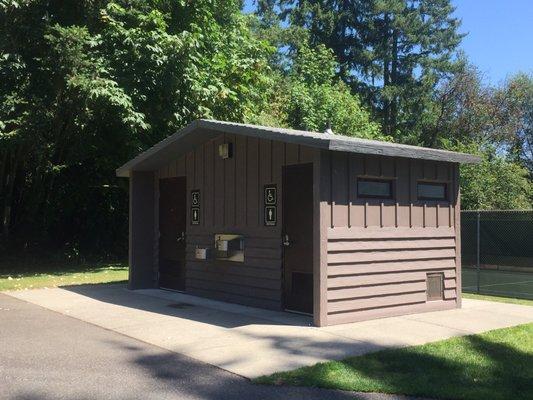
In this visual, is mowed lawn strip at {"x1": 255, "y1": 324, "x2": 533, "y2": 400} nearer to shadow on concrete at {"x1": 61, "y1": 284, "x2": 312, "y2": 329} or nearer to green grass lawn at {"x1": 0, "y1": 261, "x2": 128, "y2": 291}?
shadow on concrete at {"x1": 61, "y1": 284, "x2": 312, "y2": 329}

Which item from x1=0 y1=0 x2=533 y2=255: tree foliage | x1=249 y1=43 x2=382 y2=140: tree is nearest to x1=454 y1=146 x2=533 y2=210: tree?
x1=0 y1=0 x2=533 y2=255: tree foliage

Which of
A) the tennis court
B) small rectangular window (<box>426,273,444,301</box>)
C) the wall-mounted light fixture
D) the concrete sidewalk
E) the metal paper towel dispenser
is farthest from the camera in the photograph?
the tennis court

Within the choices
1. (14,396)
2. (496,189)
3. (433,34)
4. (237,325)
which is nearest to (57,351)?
(14,396)

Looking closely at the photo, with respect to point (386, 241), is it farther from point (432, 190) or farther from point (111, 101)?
point (111, 101)

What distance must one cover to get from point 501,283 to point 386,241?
6134 mm

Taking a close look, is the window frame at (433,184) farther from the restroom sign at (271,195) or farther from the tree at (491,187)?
the tree at (491,187)

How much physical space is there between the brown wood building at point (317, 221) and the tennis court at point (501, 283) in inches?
110

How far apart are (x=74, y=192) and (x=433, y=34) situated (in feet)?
94.3

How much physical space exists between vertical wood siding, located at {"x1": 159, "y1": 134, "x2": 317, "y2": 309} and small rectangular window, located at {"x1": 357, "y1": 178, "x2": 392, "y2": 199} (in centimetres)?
90

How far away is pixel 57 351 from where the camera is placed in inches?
260

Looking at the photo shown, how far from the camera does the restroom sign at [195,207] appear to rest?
11133mm

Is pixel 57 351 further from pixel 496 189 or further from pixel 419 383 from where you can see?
pixel 496 189

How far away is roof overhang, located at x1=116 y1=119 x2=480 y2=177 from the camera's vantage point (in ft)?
26.0

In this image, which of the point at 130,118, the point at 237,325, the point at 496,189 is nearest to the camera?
the point at 237,325
